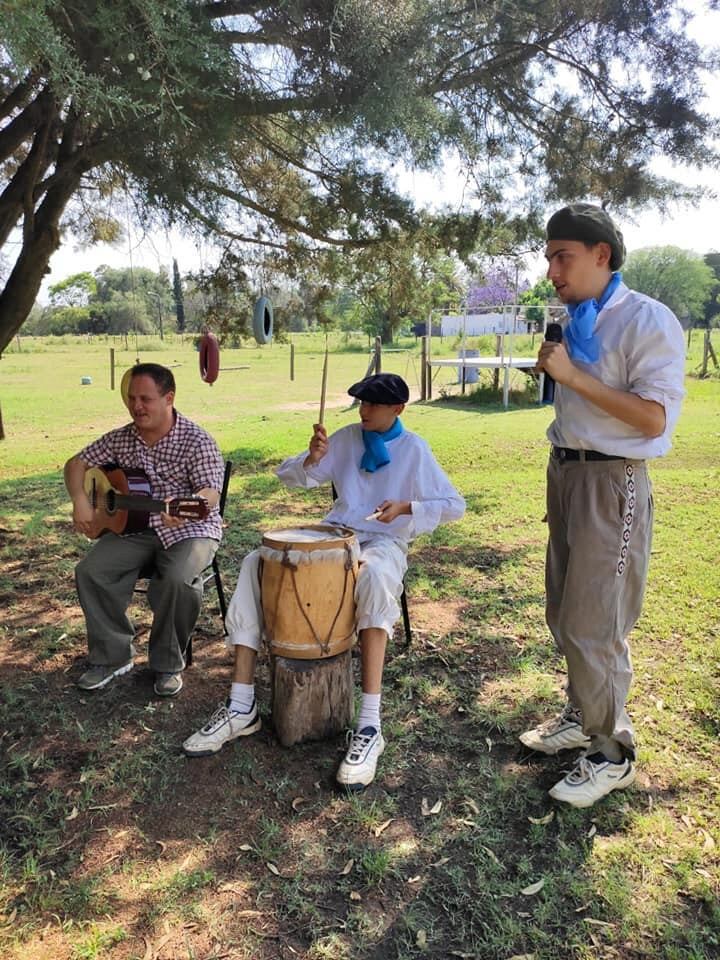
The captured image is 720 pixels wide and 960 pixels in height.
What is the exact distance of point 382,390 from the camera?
10.5 feet

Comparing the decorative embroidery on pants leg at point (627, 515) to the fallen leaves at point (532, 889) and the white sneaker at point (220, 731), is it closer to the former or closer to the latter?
the fallen leaves at point (532, 889)

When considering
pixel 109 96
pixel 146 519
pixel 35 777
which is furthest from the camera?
pixel 146 519

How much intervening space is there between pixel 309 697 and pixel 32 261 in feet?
13.5

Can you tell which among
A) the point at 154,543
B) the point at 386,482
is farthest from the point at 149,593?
the point at 386,482

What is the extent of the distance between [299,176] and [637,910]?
4962mm

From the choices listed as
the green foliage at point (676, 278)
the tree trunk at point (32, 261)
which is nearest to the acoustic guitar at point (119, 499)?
the tree trunk at point (32, 261)

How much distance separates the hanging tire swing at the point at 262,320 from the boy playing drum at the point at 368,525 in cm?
128

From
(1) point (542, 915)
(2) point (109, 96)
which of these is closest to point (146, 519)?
(2) point (109, 96)

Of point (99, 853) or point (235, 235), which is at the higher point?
point (235, 235)

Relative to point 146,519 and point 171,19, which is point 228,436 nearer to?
point 146,519

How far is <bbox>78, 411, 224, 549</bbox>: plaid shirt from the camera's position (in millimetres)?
3406

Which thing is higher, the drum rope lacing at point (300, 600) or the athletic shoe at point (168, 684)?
the drum rope lacing at point (300, 600)

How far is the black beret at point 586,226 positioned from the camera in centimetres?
225

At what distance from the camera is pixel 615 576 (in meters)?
2.37
